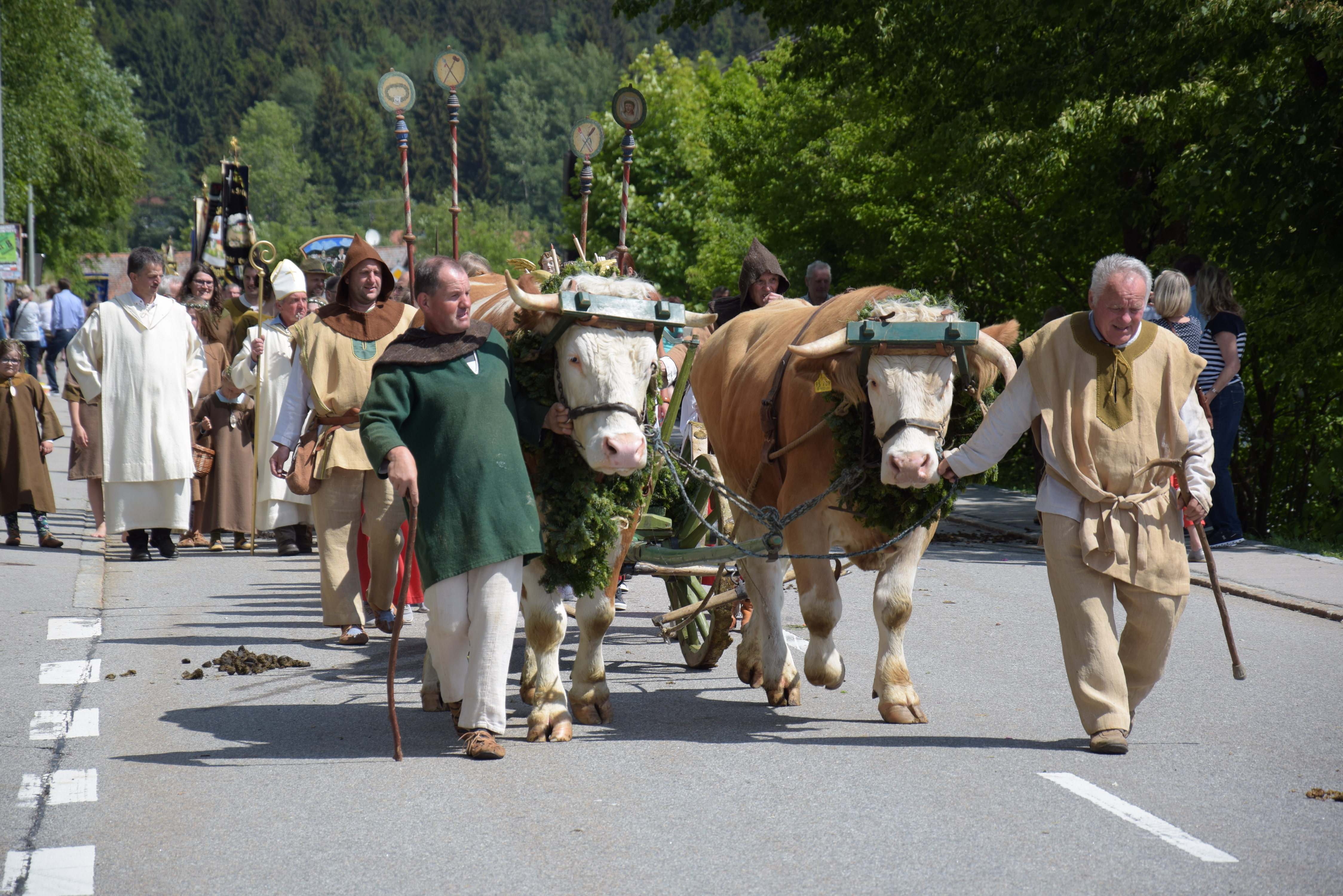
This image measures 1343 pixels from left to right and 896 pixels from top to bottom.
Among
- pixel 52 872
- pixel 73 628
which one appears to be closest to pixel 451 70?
pixel 73 628

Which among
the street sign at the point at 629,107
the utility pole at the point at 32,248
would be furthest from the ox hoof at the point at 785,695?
the utility pole at the point at 32,248

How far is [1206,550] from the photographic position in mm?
6590

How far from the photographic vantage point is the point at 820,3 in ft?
55.9

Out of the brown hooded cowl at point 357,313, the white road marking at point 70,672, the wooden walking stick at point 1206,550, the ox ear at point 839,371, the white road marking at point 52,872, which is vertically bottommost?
the white road marking at point 52,872

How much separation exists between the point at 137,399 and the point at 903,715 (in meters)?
8.09

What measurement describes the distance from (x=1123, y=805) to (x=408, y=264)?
6338 mm

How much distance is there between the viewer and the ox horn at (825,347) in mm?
6910

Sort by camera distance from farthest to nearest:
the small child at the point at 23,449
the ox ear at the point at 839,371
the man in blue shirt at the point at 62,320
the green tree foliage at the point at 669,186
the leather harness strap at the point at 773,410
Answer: the green tree foliage at the point at 669,186 → the man in blue shirt at the point at 62,320 → the small child at the point at 23,449 → the leather harness strap at the point at 773,410 → the ox ear at the point at 839,371

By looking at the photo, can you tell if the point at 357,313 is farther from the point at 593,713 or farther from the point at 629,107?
the point at 593,713

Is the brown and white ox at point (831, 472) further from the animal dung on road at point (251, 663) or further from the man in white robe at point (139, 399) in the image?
the man in white robe at point (139, 399)

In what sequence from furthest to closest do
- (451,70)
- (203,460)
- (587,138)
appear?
(203,460) → (451,70) → (587,138)

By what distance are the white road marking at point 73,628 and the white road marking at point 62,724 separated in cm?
199

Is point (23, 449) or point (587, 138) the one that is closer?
point (587, 138)

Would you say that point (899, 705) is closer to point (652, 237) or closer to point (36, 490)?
point (36, 490)
